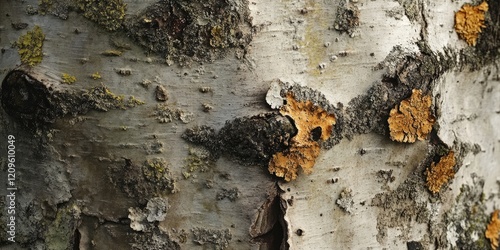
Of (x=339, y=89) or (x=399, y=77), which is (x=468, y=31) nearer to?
(x=399, y=77)

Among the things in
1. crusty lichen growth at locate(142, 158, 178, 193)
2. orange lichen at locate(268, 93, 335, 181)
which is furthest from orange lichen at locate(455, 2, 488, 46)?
crusty lichen growth at locate(142, 158, 178, 193)

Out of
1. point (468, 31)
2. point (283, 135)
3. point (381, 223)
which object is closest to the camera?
point (283, 135)

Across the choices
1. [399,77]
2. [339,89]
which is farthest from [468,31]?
[339,89]

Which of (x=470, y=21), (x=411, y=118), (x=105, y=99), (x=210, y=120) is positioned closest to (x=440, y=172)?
(x=411, y=118)

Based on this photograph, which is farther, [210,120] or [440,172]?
[440,172]

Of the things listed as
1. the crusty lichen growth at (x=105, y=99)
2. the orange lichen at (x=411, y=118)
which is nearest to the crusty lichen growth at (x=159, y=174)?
the crusty lichen growth at (x=105, y=99)

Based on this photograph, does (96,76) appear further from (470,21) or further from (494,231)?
(494,231)
